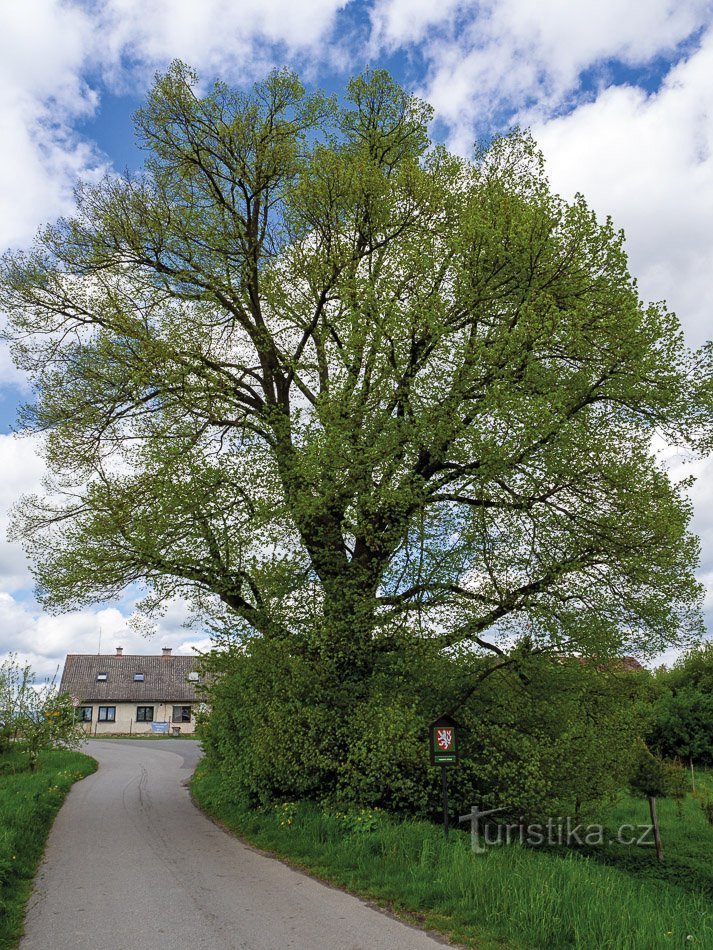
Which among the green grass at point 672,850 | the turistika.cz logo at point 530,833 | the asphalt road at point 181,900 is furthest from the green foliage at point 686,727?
the asphalt road at point 181,900

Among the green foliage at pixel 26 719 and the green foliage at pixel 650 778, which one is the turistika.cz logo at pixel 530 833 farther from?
the green foliage at pixel 26 719

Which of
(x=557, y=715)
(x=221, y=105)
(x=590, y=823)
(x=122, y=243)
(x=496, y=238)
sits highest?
(x=221, y=105)

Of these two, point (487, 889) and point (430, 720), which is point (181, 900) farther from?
point (430, 720)

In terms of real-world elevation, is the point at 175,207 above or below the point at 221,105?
below

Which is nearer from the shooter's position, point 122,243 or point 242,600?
point 242,600

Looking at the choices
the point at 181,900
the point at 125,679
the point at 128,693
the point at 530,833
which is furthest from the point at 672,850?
the point at 125,679

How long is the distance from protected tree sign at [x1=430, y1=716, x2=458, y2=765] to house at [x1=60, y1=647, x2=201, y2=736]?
183ft

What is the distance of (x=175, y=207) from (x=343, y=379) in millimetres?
6679

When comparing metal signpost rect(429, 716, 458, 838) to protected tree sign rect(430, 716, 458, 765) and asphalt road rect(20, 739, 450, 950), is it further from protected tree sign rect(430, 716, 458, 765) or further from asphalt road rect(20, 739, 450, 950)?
asphalt road rect(20, 739, 450, 950)

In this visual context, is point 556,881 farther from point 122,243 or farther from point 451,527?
point 122,243

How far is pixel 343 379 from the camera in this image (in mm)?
14250

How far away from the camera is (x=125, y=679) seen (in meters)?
65.5

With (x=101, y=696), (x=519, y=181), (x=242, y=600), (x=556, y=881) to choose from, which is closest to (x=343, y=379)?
(x=242, y=600)

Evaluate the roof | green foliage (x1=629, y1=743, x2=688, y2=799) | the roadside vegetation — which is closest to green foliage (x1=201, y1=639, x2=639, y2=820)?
the roadside vegetation
